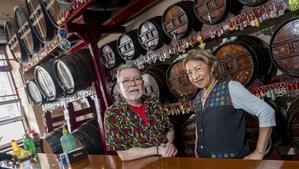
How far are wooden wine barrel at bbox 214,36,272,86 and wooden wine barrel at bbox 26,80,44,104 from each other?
399cm

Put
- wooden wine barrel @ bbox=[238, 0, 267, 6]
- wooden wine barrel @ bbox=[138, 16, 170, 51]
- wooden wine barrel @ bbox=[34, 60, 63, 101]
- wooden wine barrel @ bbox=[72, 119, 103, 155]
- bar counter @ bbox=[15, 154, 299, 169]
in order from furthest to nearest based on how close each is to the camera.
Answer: wooden wine barrel @ bbox=[34, 60, 63, 101] < wooden wine barrel @ bbox=[72, 119, 103, 155] < wooden wine barrel @ bbox=[138, 16, 170, 51] < wooden wine barrel @ bbox=[238, 0, 267, 6] < bar counter @ bbox=[15, 154, 299, 169]

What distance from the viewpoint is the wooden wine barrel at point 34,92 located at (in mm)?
5211

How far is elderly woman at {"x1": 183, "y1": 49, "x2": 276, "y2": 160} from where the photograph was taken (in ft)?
4.88

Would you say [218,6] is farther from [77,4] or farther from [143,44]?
[77,4]

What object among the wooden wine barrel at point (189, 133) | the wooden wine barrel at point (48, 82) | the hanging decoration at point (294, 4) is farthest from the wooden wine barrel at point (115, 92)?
the hanging decoration at point (294, 4)

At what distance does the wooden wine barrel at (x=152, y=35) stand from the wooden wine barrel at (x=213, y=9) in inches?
20.8

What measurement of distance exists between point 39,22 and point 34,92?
1.68 m

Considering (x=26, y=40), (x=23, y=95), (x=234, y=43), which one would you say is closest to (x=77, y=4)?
(x=234, y=43)

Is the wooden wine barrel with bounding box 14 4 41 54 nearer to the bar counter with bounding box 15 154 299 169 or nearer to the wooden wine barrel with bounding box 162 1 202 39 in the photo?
the wooden wine barrel with bounding box 162 1 202 39

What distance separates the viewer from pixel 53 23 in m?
3.88

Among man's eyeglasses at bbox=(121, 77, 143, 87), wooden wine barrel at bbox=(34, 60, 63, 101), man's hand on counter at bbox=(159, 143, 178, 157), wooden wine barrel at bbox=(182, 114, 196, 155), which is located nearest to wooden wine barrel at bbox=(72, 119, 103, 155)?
wooden wine barrel at bbox=(34, 60, 63, 101)

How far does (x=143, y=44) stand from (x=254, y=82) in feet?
4.25

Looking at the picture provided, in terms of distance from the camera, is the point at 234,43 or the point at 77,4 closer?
the point at 234,43

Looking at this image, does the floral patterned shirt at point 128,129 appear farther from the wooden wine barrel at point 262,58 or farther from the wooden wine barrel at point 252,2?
the wooden wine barrel at point 252,2
